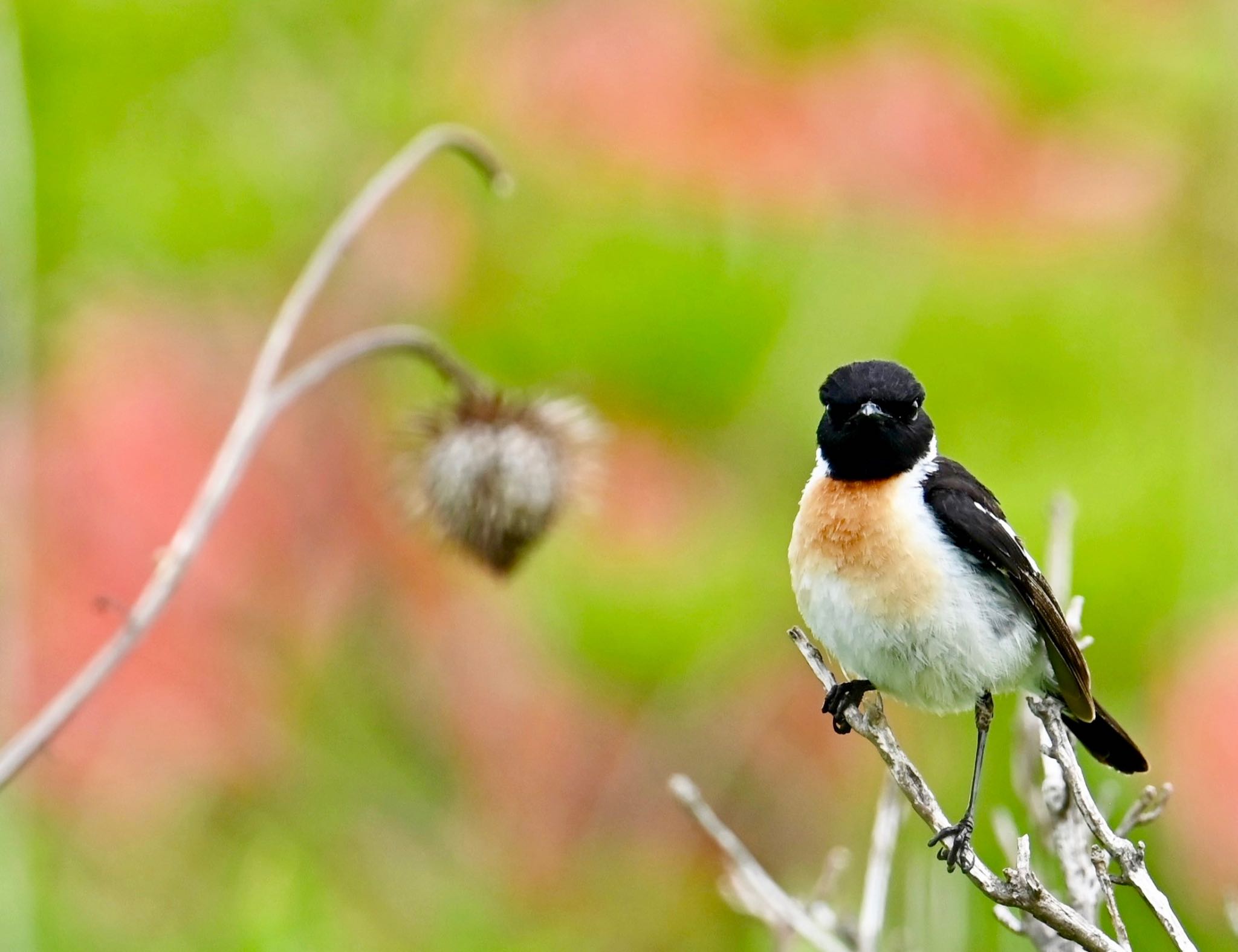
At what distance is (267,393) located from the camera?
3053 millimetres

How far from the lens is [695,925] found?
184 inches

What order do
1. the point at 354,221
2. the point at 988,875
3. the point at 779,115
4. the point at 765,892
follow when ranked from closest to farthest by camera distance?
the point at 988,875
the point at 765,892
the point at 354,221
the point at 779,115

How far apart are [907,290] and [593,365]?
915 millimetres

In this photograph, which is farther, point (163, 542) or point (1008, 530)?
point (163, 542)

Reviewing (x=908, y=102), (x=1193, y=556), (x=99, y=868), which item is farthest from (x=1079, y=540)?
(x=99, y=868)

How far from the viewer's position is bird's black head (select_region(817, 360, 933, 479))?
285 centimetres

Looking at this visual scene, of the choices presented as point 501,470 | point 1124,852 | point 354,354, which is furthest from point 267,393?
point 1124,852

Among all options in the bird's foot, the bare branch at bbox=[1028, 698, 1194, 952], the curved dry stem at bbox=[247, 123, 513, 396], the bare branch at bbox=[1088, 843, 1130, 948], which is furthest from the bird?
the curved dry stem at bbox=[247, 123, 513, 396]

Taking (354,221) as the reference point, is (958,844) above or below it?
below

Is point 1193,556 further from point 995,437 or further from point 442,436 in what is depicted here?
point 442,436

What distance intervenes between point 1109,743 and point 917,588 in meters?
0.52

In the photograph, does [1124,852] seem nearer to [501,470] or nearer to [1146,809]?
[1146,809]

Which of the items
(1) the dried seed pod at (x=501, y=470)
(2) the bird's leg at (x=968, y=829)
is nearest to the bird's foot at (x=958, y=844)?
(2) the bird's leg at (x=968, y=829)

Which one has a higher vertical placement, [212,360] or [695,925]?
[212,360]
